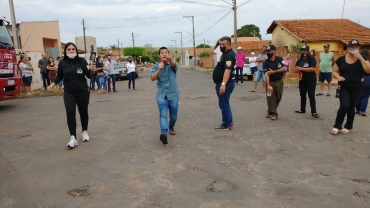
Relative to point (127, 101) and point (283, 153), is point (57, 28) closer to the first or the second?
point (127, 101)

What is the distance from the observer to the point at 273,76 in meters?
7.11

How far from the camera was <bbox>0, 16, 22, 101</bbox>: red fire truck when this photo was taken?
29.7ft

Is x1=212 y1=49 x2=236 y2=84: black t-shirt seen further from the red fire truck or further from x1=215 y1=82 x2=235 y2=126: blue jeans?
the red fire truck

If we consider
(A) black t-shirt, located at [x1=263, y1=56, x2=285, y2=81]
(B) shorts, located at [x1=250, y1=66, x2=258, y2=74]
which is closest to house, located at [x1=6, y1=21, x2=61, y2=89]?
(B) shorts, located at [x1=250, y1=66, x2=258, y2=74]

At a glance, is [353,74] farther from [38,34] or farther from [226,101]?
[38,34]

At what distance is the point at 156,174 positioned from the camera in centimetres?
411

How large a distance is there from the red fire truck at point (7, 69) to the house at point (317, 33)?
17.8m

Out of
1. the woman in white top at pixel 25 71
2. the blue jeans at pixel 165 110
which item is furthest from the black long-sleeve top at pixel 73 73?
the woman in white top at pixel 25 71

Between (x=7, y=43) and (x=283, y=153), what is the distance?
8761 millimetres

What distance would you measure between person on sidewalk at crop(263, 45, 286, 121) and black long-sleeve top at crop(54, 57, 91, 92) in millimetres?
3926

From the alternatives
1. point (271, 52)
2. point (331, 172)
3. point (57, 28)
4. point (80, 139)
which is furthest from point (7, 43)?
point (57, 28)

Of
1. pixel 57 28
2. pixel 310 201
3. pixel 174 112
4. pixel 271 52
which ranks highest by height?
pixel 57 28

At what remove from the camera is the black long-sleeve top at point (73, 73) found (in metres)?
5.34

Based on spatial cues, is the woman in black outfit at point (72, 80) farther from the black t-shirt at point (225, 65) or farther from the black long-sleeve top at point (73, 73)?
the black t-shirt at point (225, 65)
